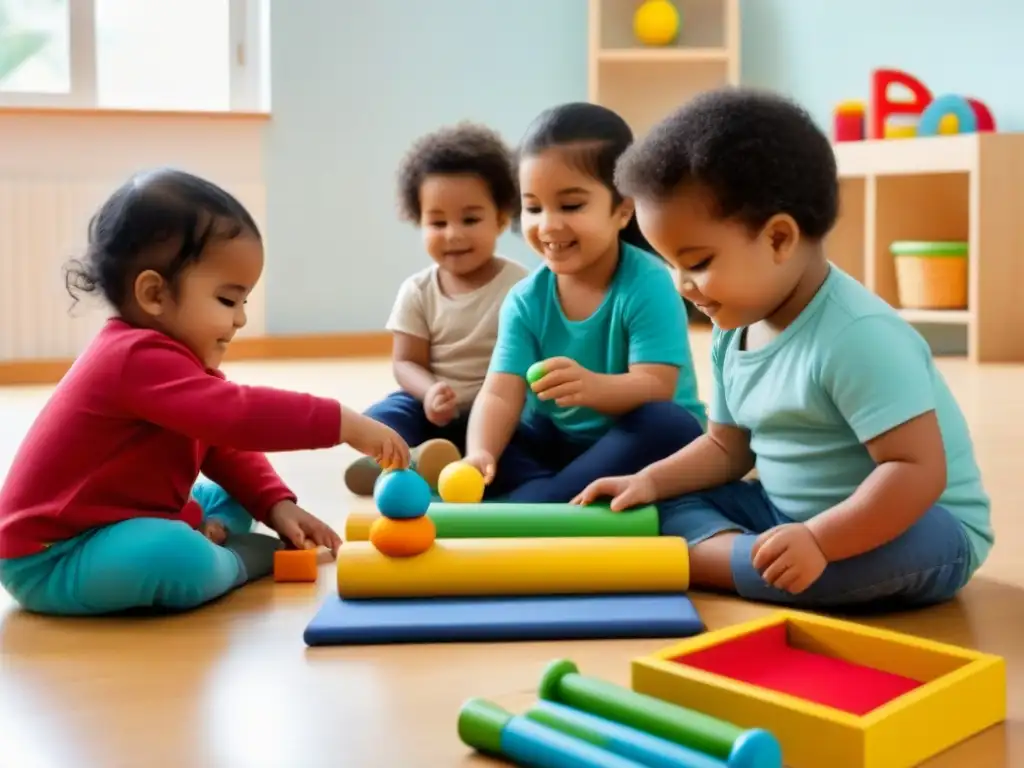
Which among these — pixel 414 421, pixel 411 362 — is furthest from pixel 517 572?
pixel 411 362

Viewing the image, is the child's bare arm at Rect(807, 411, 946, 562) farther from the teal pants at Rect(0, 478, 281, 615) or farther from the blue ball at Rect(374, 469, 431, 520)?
the teal pants at Rect(0, 478, 281, 615)

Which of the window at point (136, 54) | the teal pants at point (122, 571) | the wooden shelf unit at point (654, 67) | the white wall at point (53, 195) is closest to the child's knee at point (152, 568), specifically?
the teal pants at point (122, 571)

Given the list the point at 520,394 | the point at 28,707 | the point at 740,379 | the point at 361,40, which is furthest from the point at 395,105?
the point at 28,707

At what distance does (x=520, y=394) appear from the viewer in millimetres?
1688

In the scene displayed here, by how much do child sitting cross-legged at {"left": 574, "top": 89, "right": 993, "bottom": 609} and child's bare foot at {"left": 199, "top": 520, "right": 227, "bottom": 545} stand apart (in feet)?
1.64

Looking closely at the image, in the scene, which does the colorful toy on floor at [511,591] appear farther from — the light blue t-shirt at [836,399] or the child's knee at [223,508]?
the child's knee at [223,508]

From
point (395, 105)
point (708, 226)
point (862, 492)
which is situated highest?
point (395, 105)

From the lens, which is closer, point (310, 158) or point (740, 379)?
point (740, 379)

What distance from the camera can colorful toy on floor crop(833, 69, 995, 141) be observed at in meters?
3.36

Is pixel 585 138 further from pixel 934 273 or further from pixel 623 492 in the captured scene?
pixel 934 273

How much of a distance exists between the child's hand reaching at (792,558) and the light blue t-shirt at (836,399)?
0.10 m

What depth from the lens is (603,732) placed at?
0.80 m

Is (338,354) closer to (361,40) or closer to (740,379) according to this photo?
(361,40)

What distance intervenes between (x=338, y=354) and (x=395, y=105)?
0.74 metres
